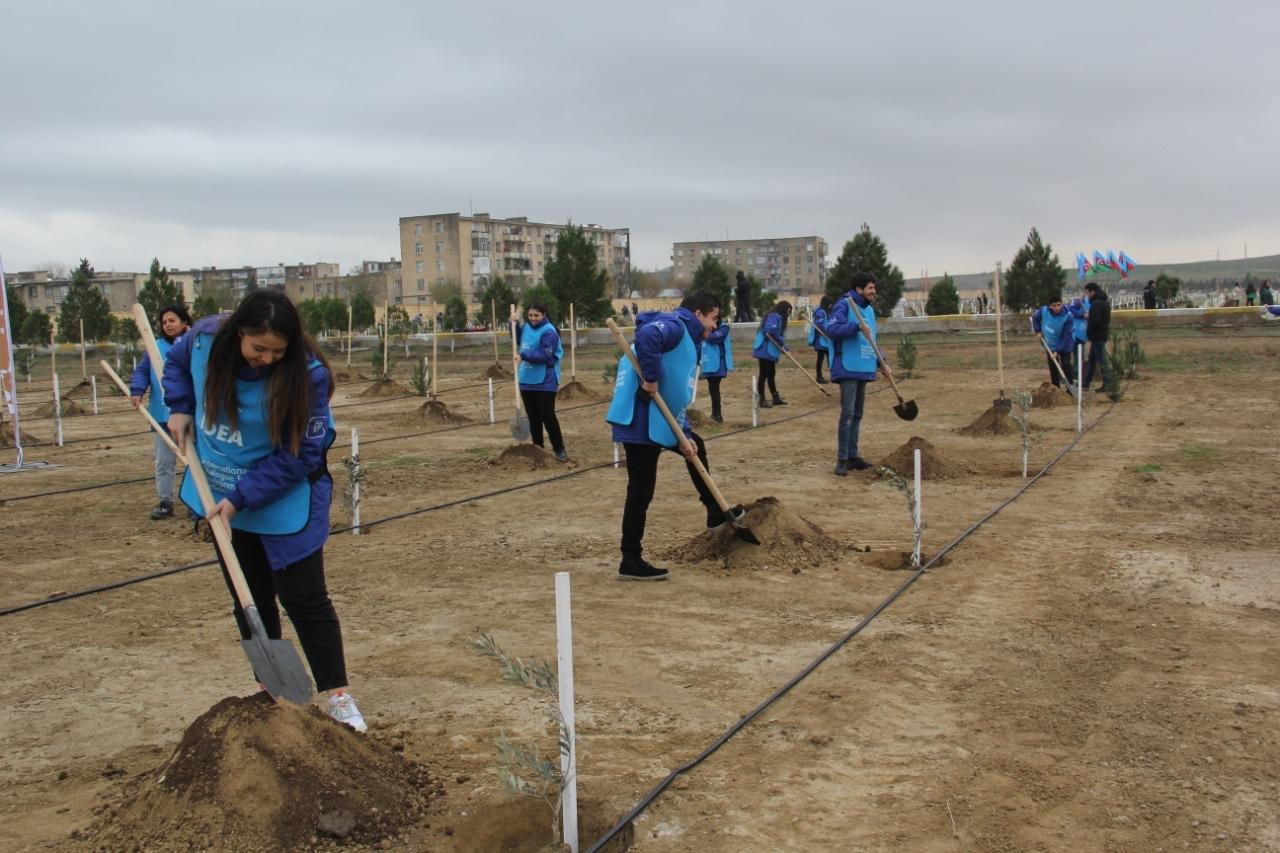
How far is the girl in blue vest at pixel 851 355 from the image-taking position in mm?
9852

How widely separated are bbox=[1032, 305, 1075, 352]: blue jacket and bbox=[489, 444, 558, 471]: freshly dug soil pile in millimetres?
8324

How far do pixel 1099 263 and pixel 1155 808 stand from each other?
123 feet

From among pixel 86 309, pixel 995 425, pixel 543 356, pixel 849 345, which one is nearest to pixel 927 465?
pixel 849 345

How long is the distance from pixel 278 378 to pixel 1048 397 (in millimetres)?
13809

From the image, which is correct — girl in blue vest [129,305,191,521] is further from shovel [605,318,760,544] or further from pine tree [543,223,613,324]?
pine tree [543,223,613,324]

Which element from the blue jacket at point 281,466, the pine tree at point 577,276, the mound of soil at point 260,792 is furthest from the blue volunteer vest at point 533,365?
the pine tree at point 577,276

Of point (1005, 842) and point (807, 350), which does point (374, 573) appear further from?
point (807, 350)

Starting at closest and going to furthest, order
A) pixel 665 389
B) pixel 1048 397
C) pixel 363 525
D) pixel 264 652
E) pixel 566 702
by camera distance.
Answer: pixel 566 702 < pixel 264 652 < pixel 665 389 < pixel 363 525 < pixel 1048 397

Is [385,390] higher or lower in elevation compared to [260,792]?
higher

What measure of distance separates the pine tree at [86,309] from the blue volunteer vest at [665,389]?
48.9 metres

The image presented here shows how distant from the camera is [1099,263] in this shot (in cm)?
3759

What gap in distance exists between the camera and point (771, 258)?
144 m

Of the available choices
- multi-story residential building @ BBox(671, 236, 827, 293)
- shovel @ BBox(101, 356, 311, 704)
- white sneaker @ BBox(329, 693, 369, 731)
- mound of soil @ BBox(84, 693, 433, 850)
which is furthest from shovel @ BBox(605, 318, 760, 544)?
multi-story residential building @ BBox(671, 236, 827, 293)

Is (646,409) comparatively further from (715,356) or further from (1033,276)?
(1033,276)
